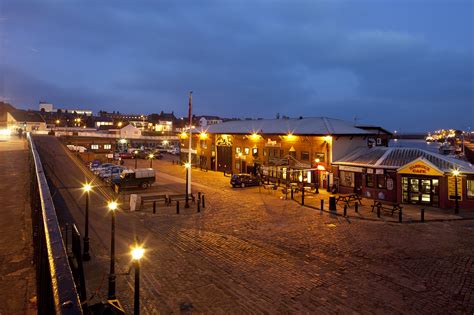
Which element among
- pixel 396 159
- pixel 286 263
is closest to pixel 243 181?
pixel 396 159

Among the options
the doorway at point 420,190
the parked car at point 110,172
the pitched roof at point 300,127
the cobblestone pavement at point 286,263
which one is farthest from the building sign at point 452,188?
the parked car at point 110,172

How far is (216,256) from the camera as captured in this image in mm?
14648

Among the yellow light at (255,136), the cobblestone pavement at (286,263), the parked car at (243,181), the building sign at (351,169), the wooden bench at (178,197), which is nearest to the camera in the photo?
the cobblestone pavement at (286,263)

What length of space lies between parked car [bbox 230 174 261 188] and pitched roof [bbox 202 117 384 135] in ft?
23.6

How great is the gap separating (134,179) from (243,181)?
11.5 meters

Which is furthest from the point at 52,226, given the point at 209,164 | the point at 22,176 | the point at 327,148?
the point at 209,164

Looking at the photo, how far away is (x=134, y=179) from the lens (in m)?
33.8

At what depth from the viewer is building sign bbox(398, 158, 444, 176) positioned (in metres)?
26.3

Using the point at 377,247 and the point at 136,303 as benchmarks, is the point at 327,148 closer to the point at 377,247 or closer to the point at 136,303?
the point at 377,247

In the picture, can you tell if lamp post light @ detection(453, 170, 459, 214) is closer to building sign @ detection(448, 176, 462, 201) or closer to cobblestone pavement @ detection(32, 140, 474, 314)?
building sign @ detection(448, 176, 462, 201)

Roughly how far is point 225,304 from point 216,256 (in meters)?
4.25

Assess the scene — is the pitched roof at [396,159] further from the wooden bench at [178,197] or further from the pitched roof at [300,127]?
the wooden bench at [178,197]

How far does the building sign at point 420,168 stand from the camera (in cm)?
2627

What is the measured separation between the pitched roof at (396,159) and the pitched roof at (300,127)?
2.85 m
